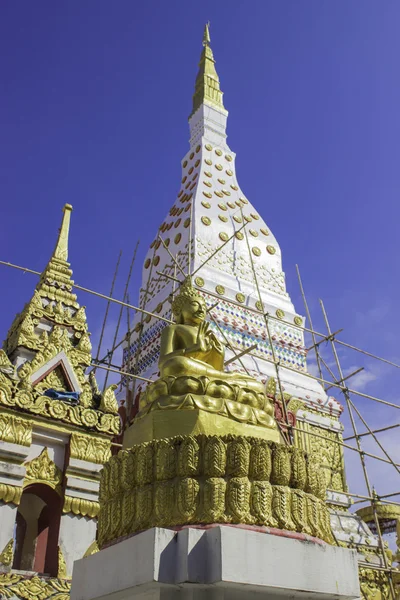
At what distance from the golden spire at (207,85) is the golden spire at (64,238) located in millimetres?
12270

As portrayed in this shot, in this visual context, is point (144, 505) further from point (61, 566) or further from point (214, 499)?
point (61, 566)

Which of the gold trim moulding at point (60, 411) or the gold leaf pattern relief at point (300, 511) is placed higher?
the gold trim moulding at point (60, 411)

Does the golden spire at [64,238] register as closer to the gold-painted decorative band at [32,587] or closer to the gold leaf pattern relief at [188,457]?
the gold-painted decorative band at [32,587]

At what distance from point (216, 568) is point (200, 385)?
1654 mm

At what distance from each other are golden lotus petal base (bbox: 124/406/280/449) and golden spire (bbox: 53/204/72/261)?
587 cm

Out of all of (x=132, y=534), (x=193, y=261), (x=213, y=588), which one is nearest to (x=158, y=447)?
(x=132, y=534)

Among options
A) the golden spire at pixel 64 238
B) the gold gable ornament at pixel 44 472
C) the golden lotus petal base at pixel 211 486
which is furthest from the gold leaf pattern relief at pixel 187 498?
the golden spire at pixel 64 238

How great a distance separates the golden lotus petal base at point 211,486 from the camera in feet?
14.5

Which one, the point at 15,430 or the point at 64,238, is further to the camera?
the point at 64,238

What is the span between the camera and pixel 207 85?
74.7 ft

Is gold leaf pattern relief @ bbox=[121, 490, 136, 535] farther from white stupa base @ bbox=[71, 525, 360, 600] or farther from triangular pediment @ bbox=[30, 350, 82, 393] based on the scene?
triangular pediment @ bbox=[30, 350, 82, 393]

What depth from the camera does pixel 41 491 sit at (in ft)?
26.6

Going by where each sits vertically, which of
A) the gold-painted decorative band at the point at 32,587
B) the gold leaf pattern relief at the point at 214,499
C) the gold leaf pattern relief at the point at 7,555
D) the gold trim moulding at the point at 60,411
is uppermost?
the gold trim moulding at the point at 60,411

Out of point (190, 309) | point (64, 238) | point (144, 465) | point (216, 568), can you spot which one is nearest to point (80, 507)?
point (190, 309)
